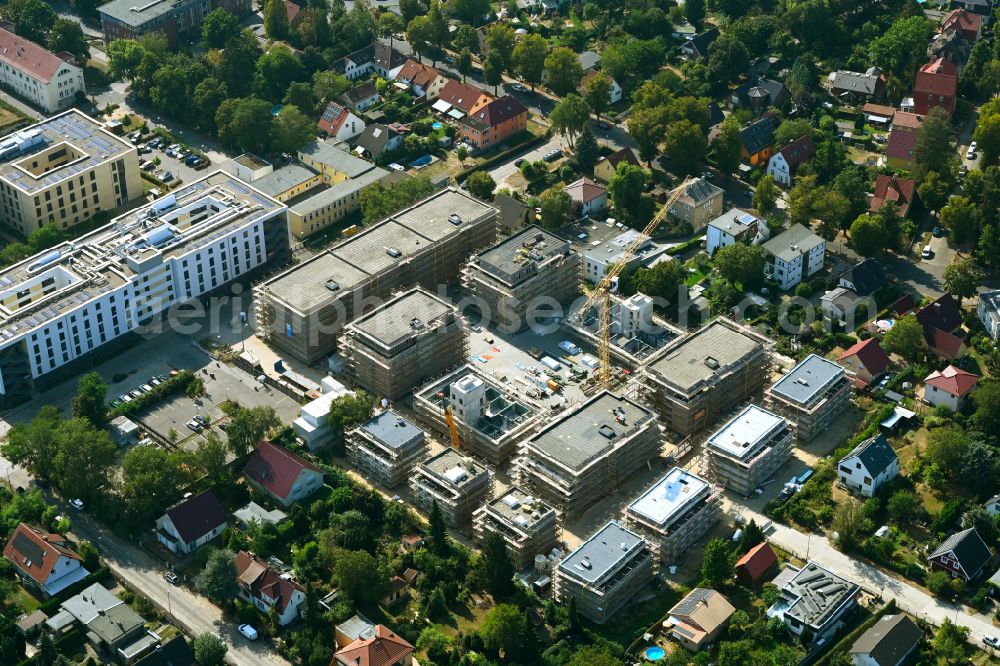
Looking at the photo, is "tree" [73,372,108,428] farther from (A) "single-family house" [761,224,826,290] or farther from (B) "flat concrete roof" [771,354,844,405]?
(A) "single-family house" [761,224,826,290]

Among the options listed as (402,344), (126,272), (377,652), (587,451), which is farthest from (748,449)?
(126,272)

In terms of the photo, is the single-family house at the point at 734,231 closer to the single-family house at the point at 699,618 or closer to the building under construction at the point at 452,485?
the building under construction at the point at 452,485

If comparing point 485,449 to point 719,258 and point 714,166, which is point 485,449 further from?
point 714,166

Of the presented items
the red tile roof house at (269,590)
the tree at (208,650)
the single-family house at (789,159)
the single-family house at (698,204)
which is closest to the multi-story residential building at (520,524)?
the red tile roof house at (269,590)

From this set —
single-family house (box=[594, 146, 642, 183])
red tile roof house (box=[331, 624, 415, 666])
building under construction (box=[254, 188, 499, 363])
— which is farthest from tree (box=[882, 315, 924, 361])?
red tile roof house (box=[331, 624, 415, 666])

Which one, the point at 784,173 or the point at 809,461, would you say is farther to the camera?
the point at 784,173

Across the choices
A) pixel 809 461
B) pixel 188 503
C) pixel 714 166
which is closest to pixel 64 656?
pixel 188 503
